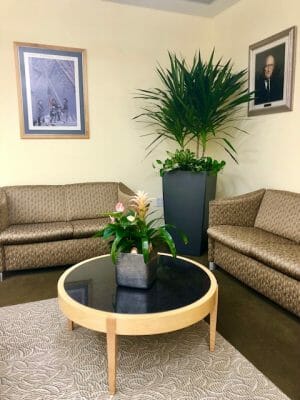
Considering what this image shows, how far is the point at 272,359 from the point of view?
1.71 m

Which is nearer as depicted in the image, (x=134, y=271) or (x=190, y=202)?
(x=134, y=271)

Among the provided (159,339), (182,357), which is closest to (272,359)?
(182,357)

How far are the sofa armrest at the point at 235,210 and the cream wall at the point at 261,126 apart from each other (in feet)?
1.15

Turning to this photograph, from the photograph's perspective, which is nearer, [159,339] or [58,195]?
[159,339]

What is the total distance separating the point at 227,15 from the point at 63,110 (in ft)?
6.91

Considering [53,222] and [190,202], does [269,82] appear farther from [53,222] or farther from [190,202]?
[53,222]

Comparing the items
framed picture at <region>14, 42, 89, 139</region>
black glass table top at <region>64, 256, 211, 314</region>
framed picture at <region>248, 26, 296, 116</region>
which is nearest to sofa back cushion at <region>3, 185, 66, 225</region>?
framed picture at <region>14, 42, 89, 139</region>

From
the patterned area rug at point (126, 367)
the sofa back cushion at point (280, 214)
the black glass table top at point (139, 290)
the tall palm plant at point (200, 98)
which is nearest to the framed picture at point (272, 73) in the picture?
the tall palm plant at point (200, 98)

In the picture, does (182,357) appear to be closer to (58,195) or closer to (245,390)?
(245,390)

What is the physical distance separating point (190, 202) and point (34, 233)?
1494 mm

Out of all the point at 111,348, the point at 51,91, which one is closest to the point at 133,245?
the point at 111,348

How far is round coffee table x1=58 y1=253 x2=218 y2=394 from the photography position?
57.4 inches

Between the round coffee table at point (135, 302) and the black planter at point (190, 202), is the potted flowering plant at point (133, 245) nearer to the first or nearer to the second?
the round coffee table at point (135, 302)

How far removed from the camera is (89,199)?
3342 mm
